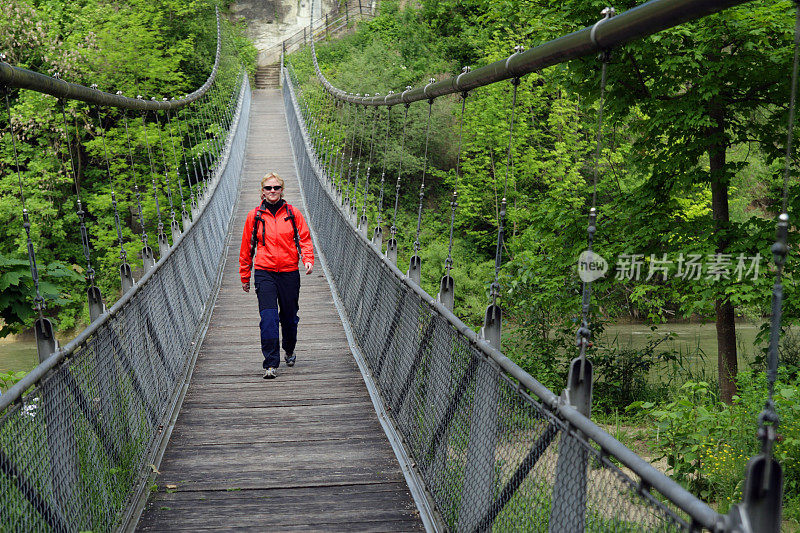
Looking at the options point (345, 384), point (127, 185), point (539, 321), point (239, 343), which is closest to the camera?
point (345, 384)

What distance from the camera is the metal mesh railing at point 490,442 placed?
1.80 metres

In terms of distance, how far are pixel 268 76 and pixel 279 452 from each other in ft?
125

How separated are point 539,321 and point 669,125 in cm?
383

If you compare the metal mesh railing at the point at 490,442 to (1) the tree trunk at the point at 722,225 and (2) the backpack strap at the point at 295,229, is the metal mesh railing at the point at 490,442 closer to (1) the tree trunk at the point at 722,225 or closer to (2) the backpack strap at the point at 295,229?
(2) the backpack strap at the point at 295,229

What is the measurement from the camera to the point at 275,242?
5.15m

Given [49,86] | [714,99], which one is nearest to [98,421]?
[49,86]

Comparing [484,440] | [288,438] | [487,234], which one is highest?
[484,440]

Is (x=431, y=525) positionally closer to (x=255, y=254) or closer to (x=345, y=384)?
(x=345, y=384)

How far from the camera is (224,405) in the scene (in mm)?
4680

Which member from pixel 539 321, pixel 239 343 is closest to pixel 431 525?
pixel 239 343

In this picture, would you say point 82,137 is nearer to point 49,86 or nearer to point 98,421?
point 49,86

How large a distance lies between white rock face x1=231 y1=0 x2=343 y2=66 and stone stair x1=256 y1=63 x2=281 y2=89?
2.55ft

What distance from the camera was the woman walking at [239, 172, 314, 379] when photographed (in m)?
5.15

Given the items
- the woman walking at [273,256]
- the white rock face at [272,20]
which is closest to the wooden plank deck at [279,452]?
the woman walking at [273,256]
